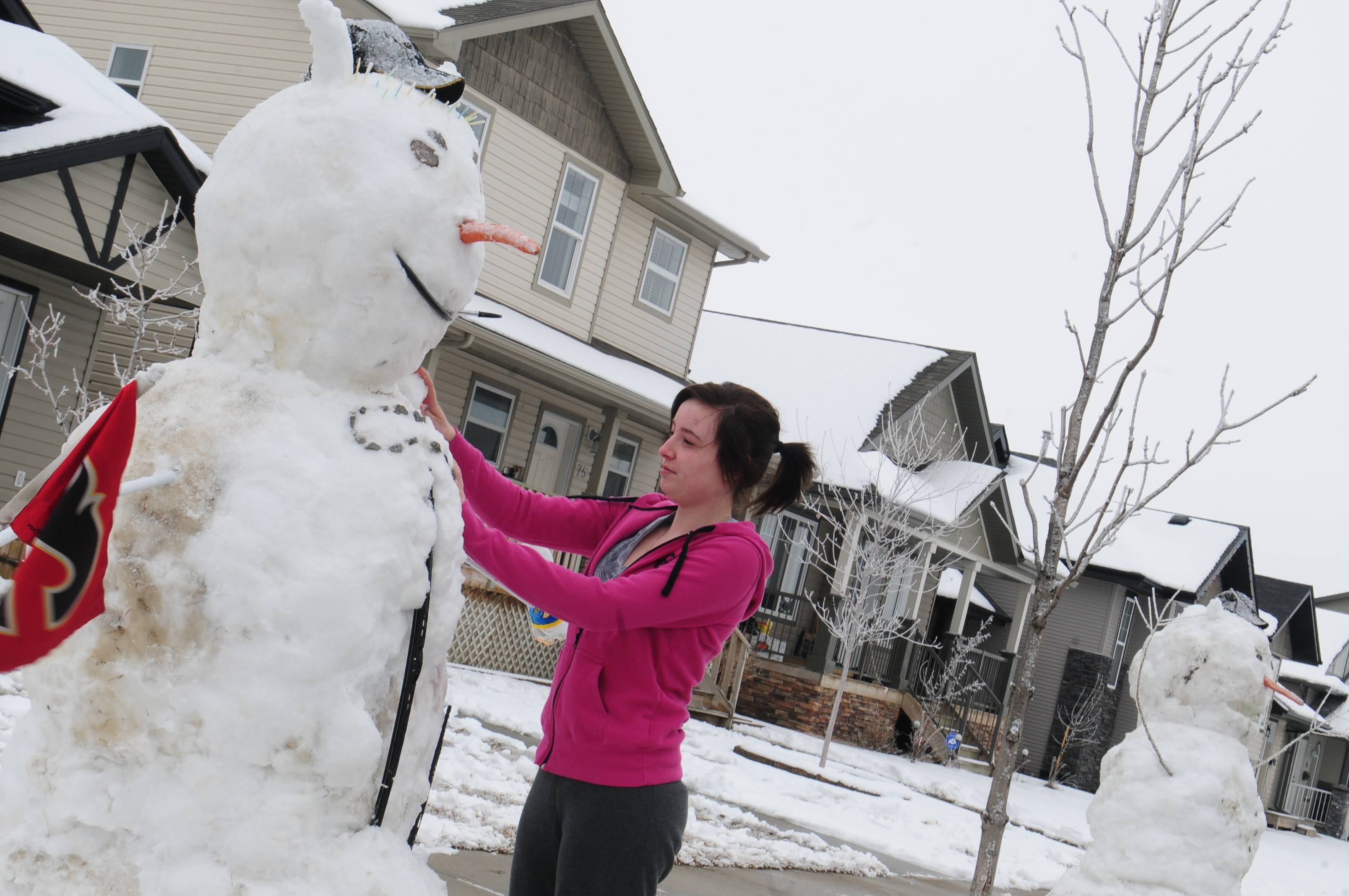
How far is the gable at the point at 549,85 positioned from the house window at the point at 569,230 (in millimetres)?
326

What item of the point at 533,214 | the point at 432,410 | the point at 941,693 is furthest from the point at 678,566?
the point at 941,693

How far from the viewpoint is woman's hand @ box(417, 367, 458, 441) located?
Result: 7.44 feet

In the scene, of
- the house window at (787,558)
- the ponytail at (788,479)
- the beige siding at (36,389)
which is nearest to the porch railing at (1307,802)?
the house window at (787,558)

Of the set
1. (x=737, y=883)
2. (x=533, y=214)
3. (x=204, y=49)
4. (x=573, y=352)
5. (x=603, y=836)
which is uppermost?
(x=204, y=49)

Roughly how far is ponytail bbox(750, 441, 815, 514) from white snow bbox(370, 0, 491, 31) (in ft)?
29.3

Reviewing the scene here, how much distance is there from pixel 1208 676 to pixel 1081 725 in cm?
1728

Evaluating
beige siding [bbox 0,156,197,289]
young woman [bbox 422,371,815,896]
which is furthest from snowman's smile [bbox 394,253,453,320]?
beige siding [bbox 0,156,197,289]

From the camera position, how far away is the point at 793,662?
17.7m

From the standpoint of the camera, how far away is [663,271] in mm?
15703

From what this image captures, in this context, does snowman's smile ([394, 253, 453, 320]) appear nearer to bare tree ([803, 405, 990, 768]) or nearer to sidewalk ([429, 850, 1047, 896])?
sidewalk ([429, 850, 1047, 896])

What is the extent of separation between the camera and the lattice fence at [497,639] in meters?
12.1

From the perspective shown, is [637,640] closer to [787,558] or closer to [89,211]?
[89,211]

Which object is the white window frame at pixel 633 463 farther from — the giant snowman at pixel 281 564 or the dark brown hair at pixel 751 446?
the giant snowman at pixel 281 564

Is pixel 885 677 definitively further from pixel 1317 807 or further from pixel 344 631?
pixel 1317 807
